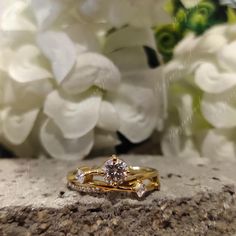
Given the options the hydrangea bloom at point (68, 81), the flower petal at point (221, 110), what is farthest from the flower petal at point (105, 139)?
the flower petal at point (221, 110)

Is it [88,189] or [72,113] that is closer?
[88,189]

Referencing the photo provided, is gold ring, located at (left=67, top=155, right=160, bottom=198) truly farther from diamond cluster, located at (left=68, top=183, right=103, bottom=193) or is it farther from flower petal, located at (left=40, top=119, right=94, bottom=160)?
flower petal, located at (left=40, top=119, right=94, bottom=160)

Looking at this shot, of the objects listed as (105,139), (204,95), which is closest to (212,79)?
(204,95)

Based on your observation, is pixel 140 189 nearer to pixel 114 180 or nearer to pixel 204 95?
pixel 114 180

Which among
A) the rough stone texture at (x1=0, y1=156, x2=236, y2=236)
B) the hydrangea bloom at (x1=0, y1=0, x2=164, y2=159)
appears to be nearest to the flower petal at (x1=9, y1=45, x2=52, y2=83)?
the hydrangea bloom at (x1=0, y1=0, x2=164, y2=159)

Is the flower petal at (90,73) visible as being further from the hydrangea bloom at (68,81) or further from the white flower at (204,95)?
the white flower at (204,95)

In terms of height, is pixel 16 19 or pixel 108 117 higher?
pixel 16 19

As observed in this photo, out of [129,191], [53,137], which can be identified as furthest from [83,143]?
[129,191]
